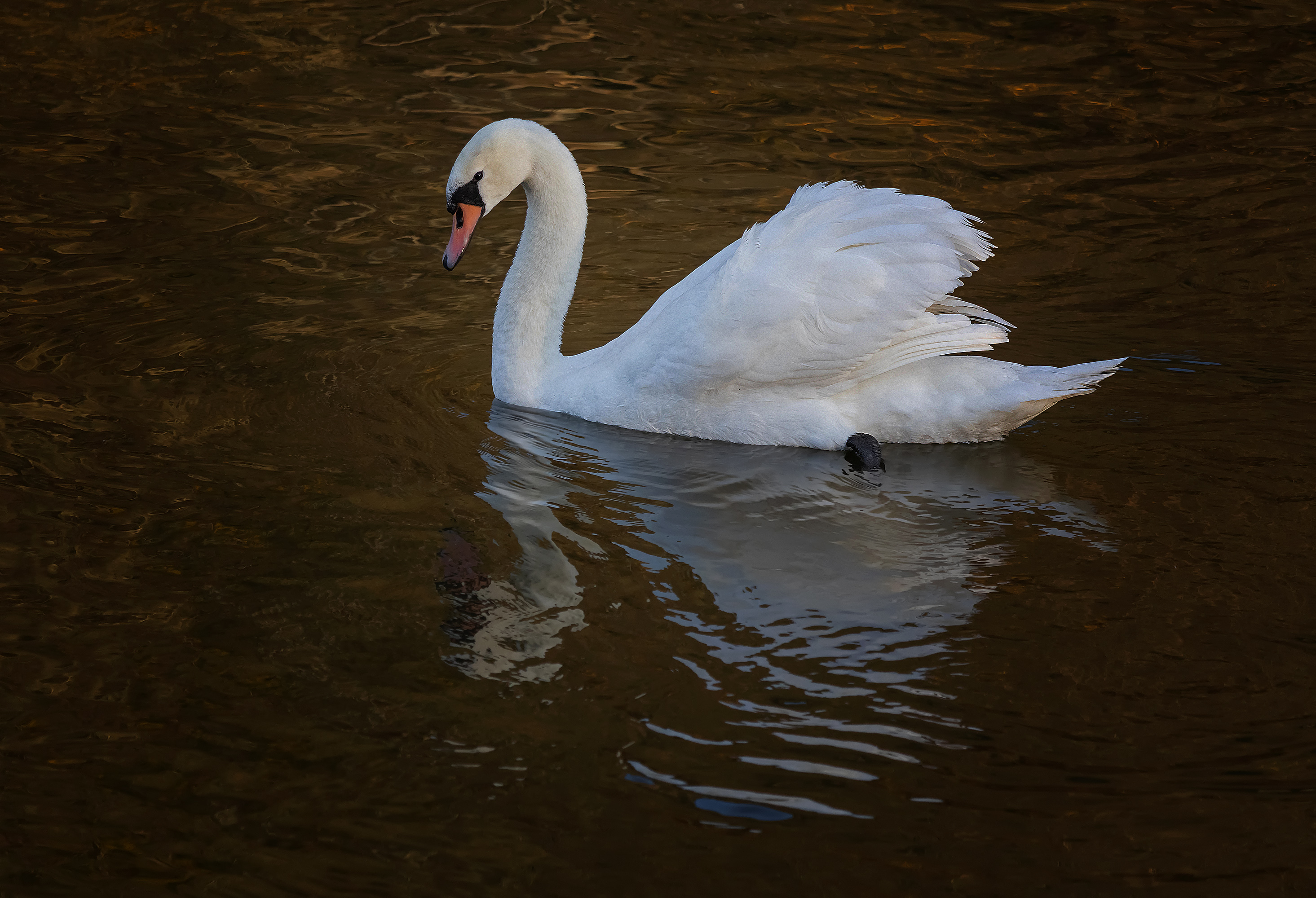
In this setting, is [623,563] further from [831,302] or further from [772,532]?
[831,302]

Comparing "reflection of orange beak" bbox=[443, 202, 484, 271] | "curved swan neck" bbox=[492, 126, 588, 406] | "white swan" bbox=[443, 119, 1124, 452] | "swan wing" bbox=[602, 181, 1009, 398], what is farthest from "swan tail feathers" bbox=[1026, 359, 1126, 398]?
"reflection of orange beak" bbox=[443, 202, 484, 271]

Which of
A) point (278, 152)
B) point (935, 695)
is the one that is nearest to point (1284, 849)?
point (935, 695)

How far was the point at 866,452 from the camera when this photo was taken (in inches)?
247

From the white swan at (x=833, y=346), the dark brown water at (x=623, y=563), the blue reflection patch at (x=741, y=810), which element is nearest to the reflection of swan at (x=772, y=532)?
the dark brown water at (x=623, y=563)

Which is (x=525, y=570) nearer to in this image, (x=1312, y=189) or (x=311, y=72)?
(x=1312, y=189)

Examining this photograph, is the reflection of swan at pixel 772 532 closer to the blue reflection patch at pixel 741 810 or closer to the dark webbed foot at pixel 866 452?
the dark webbed foot at pixel 866 452

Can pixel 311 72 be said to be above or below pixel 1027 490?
above

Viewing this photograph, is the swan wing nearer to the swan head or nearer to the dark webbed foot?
the dark webbed foot

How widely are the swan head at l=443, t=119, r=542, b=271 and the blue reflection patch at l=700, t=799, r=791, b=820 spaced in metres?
3.84

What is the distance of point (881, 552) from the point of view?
18.0ft

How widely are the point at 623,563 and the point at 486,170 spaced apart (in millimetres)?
2660

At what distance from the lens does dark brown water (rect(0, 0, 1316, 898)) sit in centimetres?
391

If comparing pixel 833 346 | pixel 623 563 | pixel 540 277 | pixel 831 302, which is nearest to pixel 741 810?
pixel 623 563

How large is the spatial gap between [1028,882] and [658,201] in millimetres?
7657
